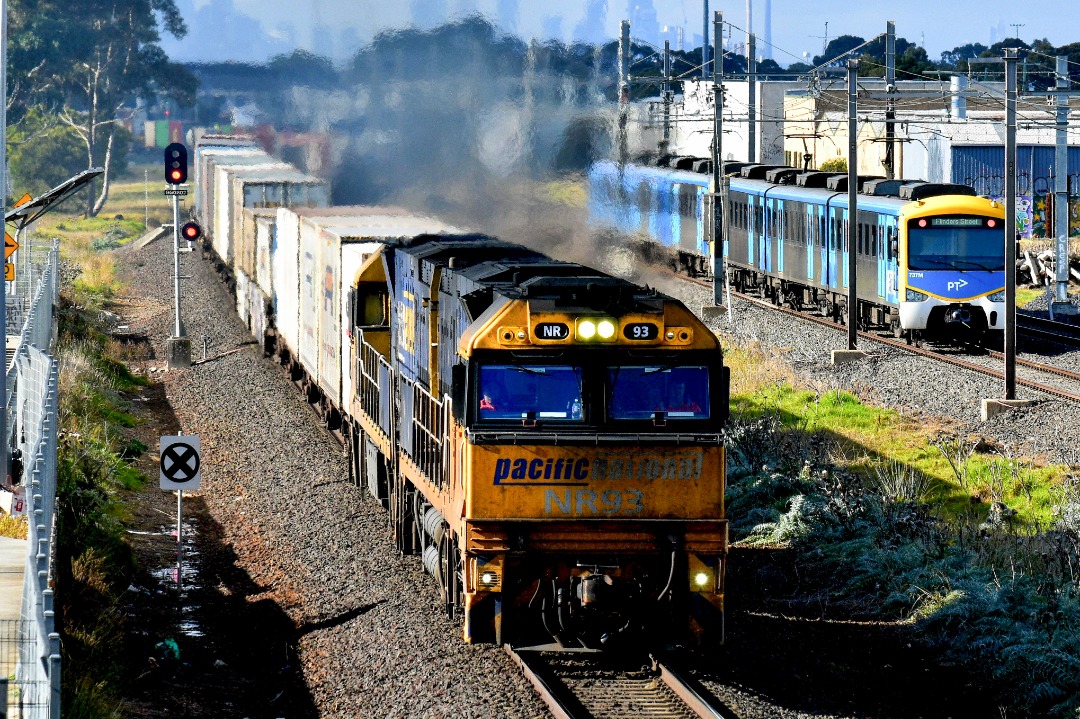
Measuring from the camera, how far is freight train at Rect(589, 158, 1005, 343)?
29281mm

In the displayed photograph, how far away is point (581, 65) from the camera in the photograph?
34.1 m

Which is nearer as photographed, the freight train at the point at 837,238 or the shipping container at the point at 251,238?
the freight train at the point at 837,238

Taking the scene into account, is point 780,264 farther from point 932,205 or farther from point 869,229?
point 932,205

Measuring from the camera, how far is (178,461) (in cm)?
1633

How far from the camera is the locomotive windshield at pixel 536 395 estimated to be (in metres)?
11.5

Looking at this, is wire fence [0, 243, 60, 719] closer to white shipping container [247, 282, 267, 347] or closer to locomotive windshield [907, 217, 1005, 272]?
white shipping container [247, 282, 267, 347]

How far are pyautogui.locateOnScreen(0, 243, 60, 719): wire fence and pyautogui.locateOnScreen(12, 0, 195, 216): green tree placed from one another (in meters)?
63.4

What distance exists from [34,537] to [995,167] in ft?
176

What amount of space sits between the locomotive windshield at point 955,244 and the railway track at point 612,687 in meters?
18.6

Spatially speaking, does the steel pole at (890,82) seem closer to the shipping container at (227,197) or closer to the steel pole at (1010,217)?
the steel pole at (1010,217)

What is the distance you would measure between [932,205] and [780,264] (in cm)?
842

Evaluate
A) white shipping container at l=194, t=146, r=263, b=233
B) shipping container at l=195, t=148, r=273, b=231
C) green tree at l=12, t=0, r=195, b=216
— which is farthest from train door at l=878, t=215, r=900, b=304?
green tree at l=12, t=0, r=195, b=216

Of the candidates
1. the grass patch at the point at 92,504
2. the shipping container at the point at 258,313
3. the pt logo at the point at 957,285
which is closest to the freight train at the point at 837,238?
the pt logo at the point at 957,285

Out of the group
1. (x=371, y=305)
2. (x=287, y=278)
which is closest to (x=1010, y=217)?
(x=371, y=305)
